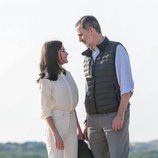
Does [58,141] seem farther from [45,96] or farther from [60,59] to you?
[60,59]

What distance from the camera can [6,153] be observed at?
8356cm

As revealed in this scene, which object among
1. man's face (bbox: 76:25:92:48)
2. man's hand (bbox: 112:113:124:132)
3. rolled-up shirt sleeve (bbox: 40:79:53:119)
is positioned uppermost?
man's face (bbox: 76:25:92:48)

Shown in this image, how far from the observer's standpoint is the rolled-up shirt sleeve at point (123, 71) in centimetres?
755

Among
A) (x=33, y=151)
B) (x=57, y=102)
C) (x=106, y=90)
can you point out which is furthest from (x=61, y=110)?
(x=33, y=151)

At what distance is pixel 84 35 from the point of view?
7.69 m

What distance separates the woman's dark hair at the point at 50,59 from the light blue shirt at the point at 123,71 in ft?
1.80

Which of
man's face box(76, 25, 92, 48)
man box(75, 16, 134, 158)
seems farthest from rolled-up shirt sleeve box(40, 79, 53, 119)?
man's face box(76, 25, 92, 48)

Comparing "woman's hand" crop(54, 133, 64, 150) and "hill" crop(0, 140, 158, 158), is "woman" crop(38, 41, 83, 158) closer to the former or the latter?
"woman's hand" crop(54, 133, 64, 150)

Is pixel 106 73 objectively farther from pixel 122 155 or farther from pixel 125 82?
pixel 122 155

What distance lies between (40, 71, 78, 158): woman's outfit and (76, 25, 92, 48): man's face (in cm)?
38

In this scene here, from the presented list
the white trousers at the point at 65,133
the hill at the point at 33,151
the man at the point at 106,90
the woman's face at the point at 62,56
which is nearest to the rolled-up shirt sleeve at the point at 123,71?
the man at the point at 106,90

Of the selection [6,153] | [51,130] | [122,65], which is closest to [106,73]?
[122,65]

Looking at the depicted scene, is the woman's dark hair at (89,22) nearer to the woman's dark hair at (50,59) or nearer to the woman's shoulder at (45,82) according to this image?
the woman's dark hair at (50,59)

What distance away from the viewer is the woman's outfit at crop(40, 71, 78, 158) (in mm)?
7707
